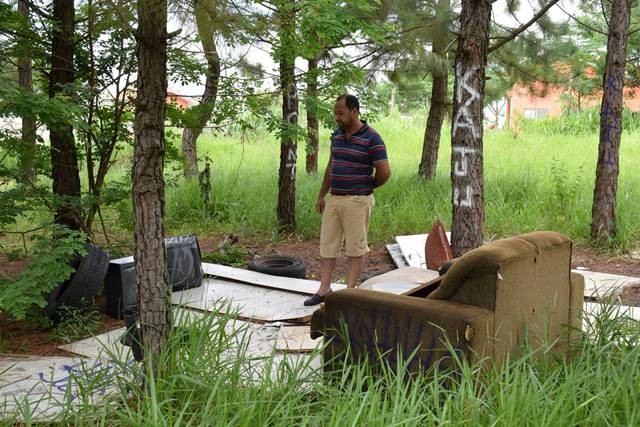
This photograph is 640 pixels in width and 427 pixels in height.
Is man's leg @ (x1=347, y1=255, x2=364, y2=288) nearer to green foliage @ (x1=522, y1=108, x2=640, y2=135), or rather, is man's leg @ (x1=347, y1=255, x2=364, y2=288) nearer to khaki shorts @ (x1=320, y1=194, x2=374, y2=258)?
khaki shorts @ (x1=320, y1=194, x2=374, y2=258)

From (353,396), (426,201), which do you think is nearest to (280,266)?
(426,201)

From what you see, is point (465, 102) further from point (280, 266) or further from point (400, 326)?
point (400, 326)

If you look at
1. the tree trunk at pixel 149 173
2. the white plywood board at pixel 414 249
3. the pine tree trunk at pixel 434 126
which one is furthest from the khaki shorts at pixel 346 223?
the pine tree trunk at pixel 434 126

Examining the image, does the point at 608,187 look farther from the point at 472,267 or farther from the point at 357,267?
the point at 472,267

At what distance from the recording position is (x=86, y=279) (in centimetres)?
524

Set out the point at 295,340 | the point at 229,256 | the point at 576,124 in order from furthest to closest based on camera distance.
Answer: the point at 576,124
the point at 229,256
the point at 295,340

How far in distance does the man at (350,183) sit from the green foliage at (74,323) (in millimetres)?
1649

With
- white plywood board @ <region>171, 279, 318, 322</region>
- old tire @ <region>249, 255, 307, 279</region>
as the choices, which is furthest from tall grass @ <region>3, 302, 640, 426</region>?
old tire @ <region>249, 255, 307, 279</region>

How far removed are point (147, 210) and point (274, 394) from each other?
1.02m

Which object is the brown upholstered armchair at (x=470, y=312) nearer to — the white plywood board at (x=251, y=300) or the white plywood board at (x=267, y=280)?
the white plywood board at (x=251, y=300)

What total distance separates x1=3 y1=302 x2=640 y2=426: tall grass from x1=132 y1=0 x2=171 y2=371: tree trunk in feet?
0.75

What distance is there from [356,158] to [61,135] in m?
2.61

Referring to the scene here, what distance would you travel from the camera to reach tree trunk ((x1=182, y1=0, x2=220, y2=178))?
3.10m

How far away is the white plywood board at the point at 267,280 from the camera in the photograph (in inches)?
238
